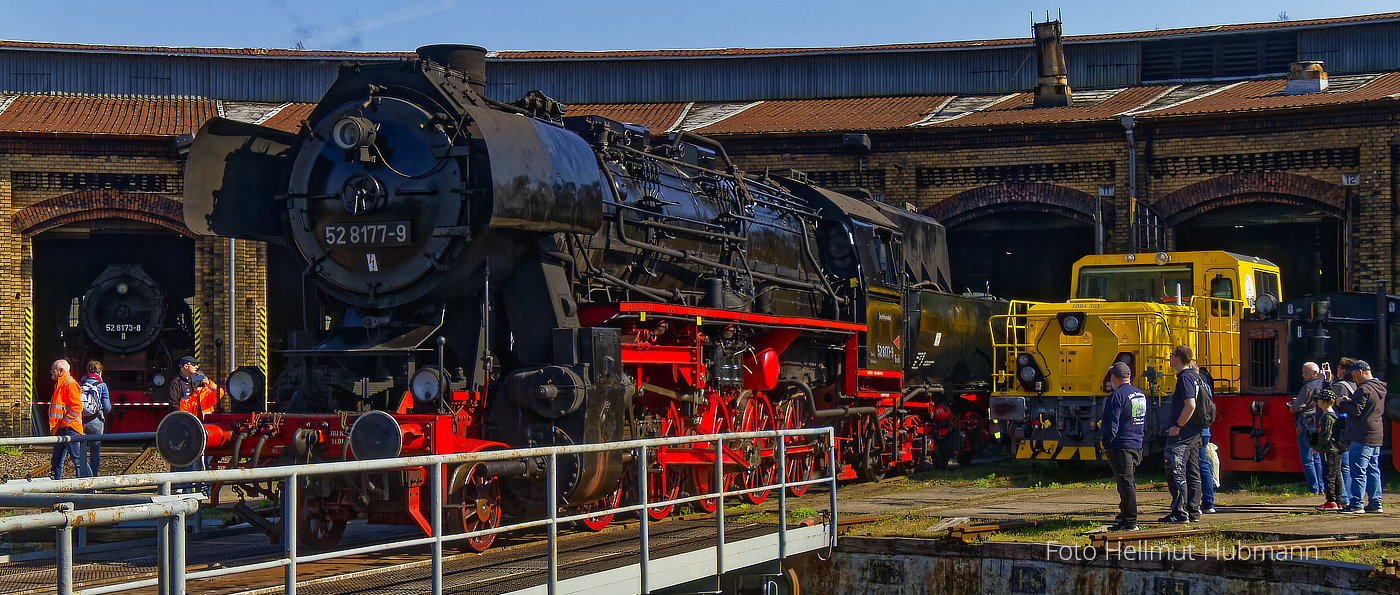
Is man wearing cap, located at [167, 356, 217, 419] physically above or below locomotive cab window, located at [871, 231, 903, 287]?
below

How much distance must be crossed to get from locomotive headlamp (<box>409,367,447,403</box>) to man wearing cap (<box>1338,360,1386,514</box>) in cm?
787

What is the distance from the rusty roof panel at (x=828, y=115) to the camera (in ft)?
79.5

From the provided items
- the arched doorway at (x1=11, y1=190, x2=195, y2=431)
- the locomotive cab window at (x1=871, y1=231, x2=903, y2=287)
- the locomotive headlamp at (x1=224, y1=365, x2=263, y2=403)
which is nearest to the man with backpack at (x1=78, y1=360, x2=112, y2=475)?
the locomotive headlamp at (x1=224, y1=365, x2=263, y2=403)

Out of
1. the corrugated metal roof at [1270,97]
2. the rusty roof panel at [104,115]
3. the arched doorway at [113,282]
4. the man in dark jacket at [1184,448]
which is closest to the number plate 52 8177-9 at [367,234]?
the man in dark jacket at [1184,448]

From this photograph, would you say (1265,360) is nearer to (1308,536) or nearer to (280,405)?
(1308,536)

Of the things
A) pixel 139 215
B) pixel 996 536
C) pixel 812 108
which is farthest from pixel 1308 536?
pixel 139 215

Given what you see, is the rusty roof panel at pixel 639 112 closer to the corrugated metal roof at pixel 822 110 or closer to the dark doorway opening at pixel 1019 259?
the corrugated metal roof at pixel 822 110

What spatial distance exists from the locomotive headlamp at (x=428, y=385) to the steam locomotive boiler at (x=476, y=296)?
0.06 ft

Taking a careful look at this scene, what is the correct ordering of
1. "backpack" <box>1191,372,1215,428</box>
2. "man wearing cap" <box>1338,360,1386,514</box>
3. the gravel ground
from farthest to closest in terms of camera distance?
the gravel ground, "man wearing cap" <box>1338,360,1386,514</box>, "backpack" <box>1191,372,1215,428</box>

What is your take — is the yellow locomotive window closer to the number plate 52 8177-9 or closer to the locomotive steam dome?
the number plate 52 8177-9

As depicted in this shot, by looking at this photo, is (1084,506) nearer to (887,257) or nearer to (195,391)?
(887,257)

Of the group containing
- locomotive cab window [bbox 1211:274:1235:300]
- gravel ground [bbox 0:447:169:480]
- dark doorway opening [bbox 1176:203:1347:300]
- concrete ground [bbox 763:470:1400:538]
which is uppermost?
dark doorway opening [bbox 1176:203:1347:300]

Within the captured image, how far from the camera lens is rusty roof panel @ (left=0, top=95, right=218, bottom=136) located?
934 inches

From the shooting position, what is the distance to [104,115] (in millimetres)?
25281
